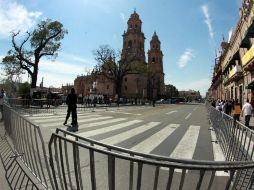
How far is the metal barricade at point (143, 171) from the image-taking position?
2.49 metres

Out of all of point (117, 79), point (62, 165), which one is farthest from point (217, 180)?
point (117, 79)

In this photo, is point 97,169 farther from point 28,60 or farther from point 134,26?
point 134,26

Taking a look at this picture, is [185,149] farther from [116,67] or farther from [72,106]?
[116,67]

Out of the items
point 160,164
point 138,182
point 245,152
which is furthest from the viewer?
point 245,152

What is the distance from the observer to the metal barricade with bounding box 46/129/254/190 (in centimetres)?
249

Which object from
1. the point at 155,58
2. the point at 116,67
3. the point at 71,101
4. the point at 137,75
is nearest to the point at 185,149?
the point at 71,101

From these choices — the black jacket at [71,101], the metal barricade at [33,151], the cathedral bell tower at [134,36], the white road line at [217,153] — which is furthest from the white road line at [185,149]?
the cathedral bell tower at [134,36]

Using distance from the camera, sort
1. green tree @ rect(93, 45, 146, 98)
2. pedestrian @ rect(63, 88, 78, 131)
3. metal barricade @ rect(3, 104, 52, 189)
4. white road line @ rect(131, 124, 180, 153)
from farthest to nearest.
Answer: green tree @ rect(93, 45, 146, 98), pedestrian @ rect(63, 88, 78, 131), white road line @ rect(131, 124, 180, 153), metal barricade @ rect(3, 104, 52, 189)

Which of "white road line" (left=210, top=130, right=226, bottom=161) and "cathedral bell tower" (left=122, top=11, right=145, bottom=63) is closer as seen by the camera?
"white road line" (left=210, top=130, right=226, bottom=161)

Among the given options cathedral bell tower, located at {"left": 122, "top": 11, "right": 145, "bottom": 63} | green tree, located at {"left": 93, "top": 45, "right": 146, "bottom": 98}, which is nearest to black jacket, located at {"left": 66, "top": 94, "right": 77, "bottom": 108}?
green tree, located at {"left": 93, "top": 45, "right": 146, "bottom": 98}

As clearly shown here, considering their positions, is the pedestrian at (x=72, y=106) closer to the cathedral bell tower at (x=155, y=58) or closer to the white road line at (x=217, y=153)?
the white road line at (x=217, y=153)

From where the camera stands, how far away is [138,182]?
2.73 m

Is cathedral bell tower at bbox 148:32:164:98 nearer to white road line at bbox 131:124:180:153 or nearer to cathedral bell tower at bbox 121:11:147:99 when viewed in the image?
cathedral bell tower at bbox 121:11:147:99

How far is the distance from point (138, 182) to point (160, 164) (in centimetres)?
42
